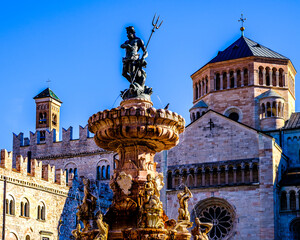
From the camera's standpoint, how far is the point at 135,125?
1523cm

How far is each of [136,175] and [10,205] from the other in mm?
23996

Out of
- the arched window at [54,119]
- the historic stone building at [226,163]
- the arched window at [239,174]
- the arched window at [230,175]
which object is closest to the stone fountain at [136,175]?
the historic stone building at [226,163]

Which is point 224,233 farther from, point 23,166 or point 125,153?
point 125,153

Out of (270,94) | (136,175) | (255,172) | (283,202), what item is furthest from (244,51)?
(136,175)

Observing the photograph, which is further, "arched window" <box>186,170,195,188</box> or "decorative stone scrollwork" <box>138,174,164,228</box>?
"arched window" <box>186,170,195,188</box>

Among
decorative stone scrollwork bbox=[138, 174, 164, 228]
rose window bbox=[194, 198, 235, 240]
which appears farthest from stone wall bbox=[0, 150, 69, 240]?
decorative stone scrollwork bbox=[138, 174, 164, 228]

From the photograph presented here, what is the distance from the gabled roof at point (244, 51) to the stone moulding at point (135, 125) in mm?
32303

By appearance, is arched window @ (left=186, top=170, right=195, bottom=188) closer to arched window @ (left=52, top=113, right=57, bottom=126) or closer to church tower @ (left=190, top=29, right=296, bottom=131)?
church tower @ (left=190, top=29, right=296, bottom=131)

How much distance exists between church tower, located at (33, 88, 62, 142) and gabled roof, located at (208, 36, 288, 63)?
17.3m

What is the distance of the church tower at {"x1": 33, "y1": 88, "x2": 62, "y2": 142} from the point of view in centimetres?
5700

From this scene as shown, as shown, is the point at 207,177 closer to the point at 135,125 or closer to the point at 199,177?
the point at 199,177

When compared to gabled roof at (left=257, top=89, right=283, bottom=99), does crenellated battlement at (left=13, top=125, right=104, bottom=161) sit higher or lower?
lower

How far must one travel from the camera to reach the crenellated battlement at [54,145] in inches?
2022

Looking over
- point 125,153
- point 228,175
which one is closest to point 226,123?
point 228,175
